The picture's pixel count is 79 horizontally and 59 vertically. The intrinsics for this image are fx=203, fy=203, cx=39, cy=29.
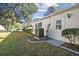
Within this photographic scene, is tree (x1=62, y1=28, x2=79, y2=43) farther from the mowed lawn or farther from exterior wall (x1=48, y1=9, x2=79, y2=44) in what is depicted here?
the mowed lawn

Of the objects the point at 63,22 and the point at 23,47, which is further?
the point at 63,22

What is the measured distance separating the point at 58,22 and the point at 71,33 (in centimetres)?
73

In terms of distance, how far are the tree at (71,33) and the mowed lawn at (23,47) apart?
47 centimetres

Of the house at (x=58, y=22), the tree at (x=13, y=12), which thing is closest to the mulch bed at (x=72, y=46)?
the house at (x=58, y=22)

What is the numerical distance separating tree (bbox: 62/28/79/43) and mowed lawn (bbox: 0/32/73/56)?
1.54ft

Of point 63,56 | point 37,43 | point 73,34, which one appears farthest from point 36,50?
point 73,34

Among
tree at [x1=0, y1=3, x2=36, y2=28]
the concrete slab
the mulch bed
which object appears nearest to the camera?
the mulch bed

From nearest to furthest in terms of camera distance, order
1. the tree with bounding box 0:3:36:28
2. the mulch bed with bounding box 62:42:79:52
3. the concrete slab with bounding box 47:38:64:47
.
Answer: the mulch bed with bounding box 62:42:79:52 < the tree with bounding box 0:3:36:28 < the concrete slab with bounding box 47:38:64:47

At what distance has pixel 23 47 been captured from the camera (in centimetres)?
693

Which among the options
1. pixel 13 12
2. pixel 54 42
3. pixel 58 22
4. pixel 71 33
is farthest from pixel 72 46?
pixel 13 12

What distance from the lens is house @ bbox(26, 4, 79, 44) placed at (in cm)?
688

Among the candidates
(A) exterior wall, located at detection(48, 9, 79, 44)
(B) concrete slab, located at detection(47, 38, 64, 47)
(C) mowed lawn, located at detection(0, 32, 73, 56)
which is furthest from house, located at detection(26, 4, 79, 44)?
(C) mowed lawn, located at detection(0, 32, 73, 56)

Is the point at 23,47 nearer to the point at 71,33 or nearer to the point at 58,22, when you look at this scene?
the point at 58,22

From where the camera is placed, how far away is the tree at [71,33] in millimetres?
6703
